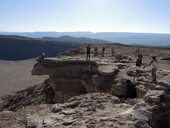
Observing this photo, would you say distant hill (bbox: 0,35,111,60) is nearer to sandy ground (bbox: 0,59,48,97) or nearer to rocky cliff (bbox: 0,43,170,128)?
sandy ground (bbox: 0,59,48,97)

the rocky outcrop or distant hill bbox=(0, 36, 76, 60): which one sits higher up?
the rocky outcrop

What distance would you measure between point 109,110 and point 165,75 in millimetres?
9150

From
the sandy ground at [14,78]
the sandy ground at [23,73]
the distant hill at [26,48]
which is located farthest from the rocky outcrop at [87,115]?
the distant hill at [26,48]

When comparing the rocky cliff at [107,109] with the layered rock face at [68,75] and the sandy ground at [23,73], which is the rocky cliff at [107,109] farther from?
the sandy ground at [23,73]

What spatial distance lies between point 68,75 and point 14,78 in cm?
4251

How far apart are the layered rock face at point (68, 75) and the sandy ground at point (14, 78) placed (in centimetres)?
2042

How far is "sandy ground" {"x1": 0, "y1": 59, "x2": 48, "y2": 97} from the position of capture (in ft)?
181

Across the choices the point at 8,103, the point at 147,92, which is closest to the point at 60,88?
the point at 8,103

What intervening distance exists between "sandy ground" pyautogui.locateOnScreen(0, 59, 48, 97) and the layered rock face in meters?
20.4

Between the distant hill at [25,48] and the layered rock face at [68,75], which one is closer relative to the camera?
the layered rock face at [68,75]

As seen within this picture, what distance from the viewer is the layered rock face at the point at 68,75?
26.3 meters

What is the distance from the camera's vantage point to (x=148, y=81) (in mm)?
18344

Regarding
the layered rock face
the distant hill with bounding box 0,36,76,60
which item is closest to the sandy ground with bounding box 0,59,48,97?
the distant hill with bounding box 0,36,76,60

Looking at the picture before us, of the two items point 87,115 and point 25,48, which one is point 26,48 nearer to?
point 25,48
